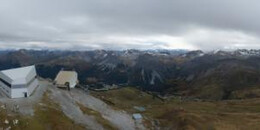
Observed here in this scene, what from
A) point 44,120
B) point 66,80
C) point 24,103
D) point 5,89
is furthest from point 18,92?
point 66,80

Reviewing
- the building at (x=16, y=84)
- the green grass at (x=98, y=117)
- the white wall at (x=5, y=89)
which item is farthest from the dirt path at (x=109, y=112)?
the white wall at (x=5, y=89)

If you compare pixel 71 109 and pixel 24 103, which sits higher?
pixel 24 103

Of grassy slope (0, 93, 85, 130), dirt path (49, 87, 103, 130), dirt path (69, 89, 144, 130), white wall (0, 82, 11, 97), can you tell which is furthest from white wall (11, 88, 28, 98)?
dirt path (69, 89, 144, 130)

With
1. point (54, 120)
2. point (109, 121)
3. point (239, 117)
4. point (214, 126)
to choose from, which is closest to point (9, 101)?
point (54, 120)

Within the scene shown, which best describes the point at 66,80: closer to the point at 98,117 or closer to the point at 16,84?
the point at 16,84

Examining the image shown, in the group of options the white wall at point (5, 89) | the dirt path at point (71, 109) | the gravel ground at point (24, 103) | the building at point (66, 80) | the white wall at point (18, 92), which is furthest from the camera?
the building at point (66, 80)

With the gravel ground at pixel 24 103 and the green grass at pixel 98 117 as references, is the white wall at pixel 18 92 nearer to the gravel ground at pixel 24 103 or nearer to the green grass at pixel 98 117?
the gravel ground at pixel 24 103

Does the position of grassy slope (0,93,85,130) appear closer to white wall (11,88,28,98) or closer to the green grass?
the green grass

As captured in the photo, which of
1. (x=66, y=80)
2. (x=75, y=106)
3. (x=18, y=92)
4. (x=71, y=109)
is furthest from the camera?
(x=66, y=80)

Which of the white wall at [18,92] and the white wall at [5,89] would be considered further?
the white wall at [5,89]
